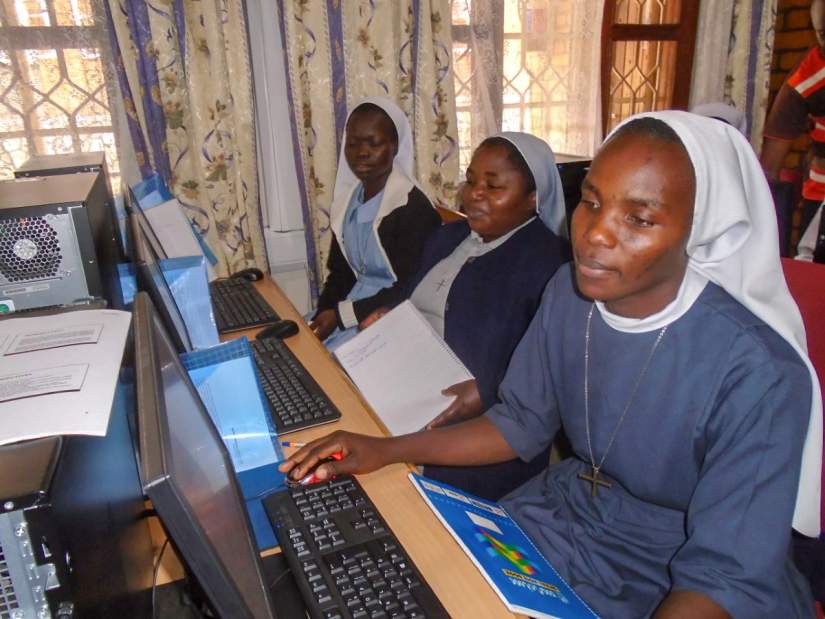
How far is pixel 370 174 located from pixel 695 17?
2.08m

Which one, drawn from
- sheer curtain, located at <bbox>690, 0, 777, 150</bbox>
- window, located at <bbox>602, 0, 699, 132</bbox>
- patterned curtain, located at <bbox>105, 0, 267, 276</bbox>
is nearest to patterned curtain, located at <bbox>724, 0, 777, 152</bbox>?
sheer curtain, located at <bbox>690, 0, 777, 150</bbox>

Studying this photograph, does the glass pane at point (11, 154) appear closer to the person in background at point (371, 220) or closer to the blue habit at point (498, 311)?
the person in background at point (371, 220)

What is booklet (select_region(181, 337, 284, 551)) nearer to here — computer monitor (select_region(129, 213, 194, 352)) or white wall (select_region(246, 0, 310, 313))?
computer monitor (select_region(129, 213, 194, 352))

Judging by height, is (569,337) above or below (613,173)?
below

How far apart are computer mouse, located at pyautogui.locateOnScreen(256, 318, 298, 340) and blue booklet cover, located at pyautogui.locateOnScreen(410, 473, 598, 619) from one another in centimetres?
77

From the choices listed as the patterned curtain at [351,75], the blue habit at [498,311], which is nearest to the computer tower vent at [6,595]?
the blue habit at [498,311]

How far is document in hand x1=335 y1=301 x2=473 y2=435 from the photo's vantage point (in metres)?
1.34

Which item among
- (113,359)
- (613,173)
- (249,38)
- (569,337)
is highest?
(249,38)

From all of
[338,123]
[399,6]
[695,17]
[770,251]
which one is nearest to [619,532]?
[770,251]

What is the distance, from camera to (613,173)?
87 centimetres

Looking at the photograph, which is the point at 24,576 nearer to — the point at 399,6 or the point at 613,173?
the point at 613,173

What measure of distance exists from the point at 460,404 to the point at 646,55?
263cm

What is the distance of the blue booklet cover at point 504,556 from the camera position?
2.53 feet

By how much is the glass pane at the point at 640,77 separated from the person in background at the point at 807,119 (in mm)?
564
